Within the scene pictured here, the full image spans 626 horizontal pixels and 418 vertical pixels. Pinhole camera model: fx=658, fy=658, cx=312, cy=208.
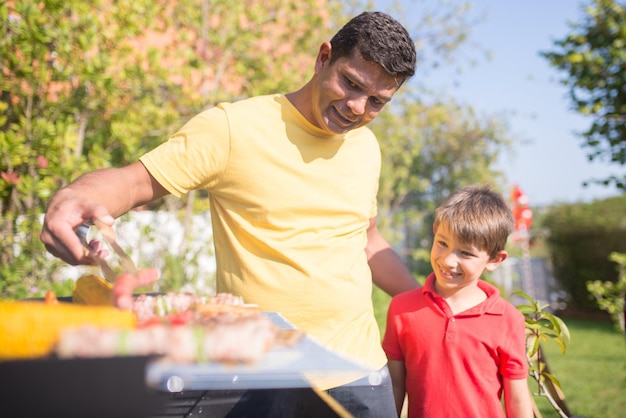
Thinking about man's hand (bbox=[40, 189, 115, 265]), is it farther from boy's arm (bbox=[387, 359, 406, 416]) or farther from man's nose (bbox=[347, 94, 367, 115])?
boy's arm (bbox=[387, 359, 406, 416])

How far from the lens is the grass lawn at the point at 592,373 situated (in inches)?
252

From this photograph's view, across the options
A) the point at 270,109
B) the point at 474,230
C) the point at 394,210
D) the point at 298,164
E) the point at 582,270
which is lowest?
the point at 582,270

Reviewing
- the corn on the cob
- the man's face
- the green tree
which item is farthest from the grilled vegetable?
the green tree

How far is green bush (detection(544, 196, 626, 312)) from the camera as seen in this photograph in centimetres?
1409

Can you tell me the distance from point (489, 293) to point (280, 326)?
1456mm

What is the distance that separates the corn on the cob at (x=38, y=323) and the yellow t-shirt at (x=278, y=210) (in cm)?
69

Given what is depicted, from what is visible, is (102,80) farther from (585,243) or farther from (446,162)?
(585,243)

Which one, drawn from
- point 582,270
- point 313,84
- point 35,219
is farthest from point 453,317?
point 582,270

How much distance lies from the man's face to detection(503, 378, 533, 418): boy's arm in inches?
42.8

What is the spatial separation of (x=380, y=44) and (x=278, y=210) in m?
0.56

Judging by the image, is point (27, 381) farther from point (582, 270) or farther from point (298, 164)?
point (582, 270)

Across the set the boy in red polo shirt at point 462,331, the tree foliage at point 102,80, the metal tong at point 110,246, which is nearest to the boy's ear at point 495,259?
the boy in red polo shirt at point 462,331

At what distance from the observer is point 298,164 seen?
6.20ft

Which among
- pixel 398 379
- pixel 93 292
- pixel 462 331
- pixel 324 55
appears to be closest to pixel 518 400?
pixel 462 331
